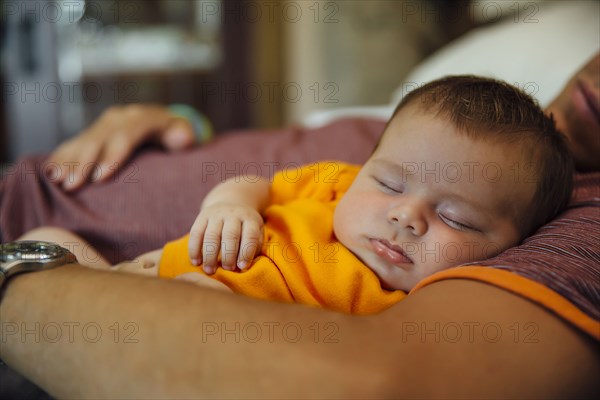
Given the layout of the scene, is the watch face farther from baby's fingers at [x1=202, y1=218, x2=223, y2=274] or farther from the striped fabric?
the striped fabric

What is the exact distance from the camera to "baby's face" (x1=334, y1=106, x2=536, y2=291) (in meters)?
0.69

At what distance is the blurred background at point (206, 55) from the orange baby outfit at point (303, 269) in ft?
6.05

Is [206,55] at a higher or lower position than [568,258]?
lower

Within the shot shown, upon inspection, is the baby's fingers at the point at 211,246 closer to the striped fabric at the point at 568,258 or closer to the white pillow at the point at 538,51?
the striped fabric at the point at 568,258

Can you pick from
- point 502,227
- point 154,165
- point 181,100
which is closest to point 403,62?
point 181,100

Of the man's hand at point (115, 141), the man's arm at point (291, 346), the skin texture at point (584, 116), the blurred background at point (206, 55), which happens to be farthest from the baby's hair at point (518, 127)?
the blurred background at point (206, 55)

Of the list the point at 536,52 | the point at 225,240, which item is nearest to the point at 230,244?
the point at 225,240

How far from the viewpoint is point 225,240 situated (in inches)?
25.5

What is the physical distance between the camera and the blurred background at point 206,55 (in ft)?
8.38

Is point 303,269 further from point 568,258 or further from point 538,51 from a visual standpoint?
point 538,51

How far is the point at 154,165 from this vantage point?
103 cm

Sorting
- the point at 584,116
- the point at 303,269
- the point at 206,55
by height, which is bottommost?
the point at 206,55

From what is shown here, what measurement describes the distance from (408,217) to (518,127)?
19 cm

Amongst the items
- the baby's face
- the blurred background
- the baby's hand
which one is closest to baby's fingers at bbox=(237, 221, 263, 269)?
the baby's hand
